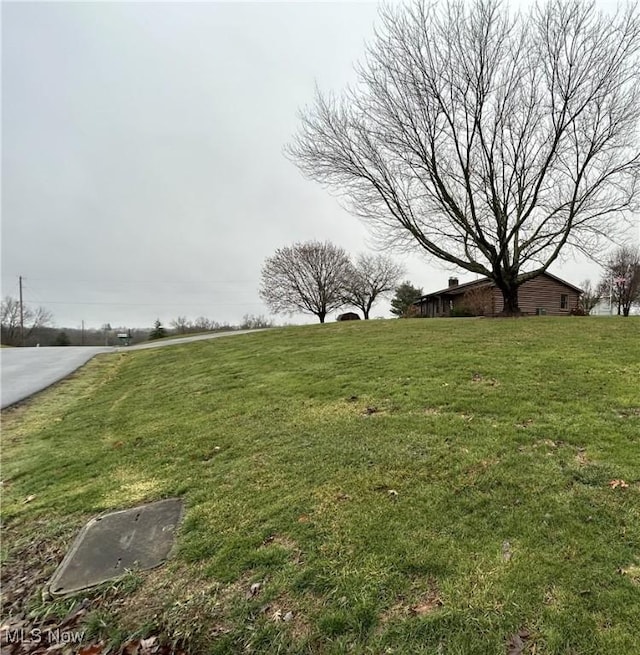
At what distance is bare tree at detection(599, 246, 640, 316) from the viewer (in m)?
33.6

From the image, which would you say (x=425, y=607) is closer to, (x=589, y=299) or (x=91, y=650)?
(x=91, y=650)

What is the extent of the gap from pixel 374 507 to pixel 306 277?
37.3 meters

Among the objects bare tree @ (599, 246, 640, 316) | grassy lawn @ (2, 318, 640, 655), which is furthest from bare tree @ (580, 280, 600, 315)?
grassy lawn @ (2, 318, 640, 655)

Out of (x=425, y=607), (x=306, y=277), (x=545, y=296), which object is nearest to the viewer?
(x=425, y=607)

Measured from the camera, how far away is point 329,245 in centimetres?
4028

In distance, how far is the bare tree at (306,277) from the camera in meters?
39.2

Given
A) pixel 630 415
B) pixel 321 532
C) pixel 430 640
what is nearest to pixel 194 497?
pixel 321 532

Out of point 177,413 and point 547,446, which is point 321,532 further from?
point 177,413

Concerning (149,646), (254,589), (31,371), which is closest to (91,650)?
(149,646)

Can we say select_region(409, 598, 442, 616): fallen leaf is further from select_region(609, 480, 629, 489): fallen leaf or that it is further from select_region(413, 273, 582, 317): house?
select_region(413, 273, 582, 317): house

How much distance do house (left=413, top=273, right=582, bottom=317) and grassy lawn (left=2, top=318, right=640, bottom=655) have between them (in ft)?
72.2

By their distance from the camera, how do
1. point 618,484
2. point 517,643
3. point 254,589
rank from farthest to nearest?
point 618,484, point 254,589, point 517,643

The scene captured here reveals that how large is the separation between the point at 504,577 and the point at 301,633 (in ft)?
3.65

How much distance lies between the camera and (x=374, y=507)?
2.86 metres
